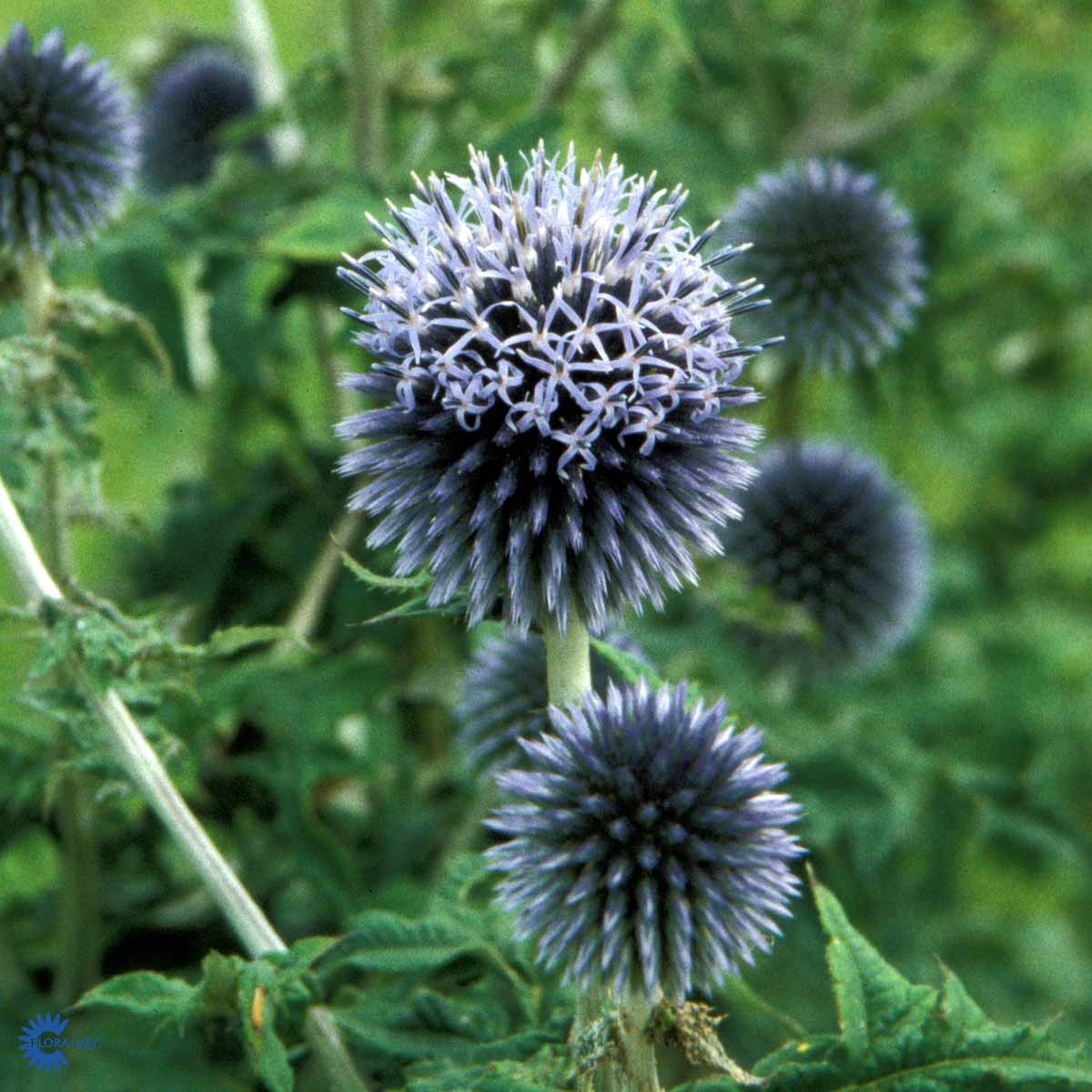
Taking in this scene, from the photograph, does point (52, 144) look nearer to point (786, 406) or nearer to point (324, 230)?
point (324, 230)

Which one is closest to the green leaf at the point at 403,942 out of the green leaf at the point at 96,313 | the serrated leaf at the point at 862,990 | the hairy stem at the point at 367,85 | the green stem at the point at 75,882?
the serrated leaf at the point at 862,990

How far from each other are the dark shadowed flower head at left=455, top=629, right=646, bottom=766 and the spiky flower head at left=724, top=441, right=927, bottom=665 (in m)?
0.71

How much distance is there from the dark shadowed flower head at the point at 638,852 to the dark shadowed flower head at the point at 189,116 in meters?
2.36

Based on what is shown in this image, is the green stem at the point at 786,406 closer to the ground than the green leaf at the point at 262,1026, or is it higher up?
higher up

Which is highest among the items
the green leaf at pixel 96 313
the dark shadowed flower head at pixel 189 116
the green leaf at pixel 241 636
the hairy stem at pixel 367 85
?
the dark shadowed flower head at pixel 189 116

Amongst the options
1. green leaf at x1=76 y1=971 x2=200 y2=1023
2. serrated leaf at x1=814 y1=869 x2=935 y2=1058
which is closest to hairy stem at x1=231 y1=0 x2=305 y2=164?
green leaf at x1=76 y1=971 x2=200 y2=1023

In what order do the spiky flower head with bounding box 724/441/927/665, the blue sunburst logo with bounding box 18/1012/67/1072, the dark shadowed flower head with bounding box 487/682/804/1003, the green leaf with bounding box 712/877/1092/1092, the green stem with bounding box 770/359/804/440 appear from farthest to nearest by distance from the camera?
1. the green stem with bounding box 770/359/804/440
2. the spiky flower head with bounding box 724/441/927/665
3. the blue sunburst logo with bounding box 18/1012/67/1072
4. the dark shadowed flower head with bounding box 487/682/804/1003
5. the green leaf with bounding box 712/877/1092/1092

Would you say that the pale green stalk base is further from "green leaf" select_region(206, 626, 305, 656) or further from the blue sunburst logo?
the blue sunburst logo

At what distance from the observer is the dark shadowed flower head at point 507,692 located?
1926 millimetres

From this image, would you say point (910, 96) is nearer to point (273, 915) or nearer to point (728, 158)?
point (728, 158)

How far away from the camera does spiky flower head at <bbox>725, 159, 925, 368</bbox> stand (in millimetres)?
2521

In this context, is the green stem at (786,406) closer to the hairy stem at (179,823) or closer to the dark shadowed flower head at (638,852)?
the dark shadowed flower head at (638,852)

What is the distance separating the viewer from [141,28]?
12.8 ft

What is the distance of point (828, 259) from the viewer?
253 centimetres
